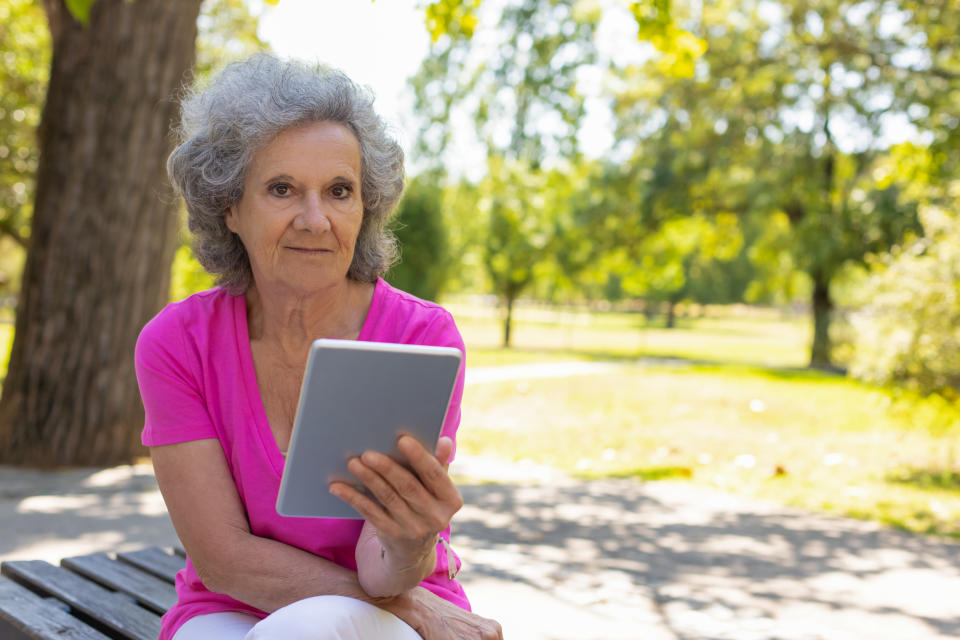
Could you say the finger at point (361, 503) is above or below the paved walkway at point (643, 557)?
above

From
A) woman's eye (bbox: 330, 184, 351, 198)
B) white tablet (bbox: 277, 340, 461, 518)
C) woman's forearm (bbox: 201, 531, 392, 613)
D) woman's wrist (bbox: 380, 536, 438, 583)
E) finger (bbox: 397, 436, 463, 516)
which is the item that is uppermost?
woman's eye (bbox: 330, 184, 351, 198)

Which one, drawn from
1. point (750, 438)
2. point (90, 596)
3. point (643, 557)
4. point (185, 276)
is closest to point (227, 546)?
point (90, 596)

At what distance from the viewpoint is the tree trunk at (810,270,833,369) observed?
2342cm

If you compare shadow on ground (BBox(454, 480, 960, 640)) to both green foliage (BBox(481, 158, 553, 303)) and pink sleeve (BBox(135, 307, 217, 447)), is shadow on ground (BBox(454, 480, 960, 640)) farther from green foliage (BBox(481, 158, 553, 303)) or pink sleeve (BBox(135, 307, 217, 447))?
→ green foliage (BBox(481, 158, 553, 303))

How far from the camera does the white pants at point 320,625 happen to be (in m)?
1.77

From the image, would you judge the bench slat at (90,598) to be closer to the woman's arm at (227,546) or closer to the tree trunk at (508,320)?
the woman's arm at (227,546)

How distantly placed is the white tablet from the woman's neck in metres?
0.58

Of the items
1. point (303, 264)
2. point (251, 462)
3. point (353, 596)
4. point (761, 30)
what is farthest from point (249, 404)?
point (761, 30)

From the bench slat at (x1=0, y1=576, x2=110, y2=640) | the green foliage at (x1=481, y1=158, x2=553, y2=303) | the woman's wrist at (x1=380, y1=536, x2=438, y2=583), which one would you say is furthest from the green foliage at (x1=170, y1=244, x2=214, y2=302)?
the green foliage at (x1=481, y1=158, x2=553, y2=303)

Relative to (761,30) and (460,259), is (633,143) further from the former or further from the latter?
(460,259)

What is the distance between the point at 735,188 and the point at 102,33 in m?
19.7

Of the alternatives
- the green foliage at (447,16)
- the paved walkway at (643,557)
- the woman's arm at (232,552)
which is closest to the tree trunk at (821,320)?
the paved walkway at (643,557)

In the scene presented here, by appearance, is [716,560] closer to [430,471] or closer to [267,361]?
[267,361]

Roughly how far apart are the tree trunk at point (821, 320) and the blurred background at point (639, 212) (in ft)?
0.25
